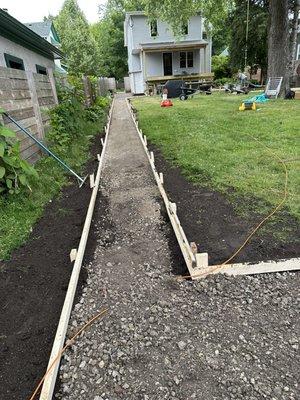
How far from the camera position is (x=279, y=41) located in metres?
14.2

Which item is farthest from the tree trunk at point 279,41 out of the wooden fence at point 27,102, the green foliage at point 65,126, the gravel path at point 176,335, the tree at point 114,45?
the tree at point 114,45

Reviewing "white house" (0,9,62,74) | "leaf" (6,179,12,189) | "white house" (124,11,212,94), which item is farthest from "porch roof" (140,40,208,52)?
"leaf" (6,179,12,189)

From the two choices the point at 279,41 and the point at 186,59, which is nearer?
the point at 279,41

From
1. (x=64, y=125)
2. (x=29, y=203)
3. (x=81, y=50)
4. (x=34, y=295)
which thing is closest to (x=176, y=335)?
(x=34, y=295)

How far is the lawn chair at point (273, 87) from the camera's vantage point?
14.8m

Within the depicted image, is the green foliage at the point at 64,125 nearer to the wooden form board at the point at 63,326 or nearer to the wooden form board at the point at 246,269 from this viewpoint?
the wooden form board at the point at 63,326

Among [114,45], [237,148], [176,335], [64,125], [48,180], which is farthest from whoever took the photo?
[114,45]

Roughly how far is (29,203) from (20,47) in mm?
4867

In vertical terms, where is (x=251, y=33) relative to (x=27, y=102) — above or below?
above

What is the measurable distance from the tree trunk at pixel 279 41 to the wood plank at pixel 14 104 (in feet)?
40.6

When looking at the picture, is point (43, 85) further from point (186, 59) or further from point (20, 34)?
point (186, 59)

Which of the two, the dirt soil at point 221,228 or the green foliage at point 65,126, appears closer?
the dirt soil at point 221,228

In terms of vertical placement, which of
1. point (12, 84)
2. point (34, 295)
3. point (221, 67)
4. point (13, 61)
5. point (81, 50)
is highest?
point (81, 50)

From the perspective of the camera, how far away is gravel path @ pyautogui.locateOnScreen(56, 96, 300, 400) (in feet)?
6.74
